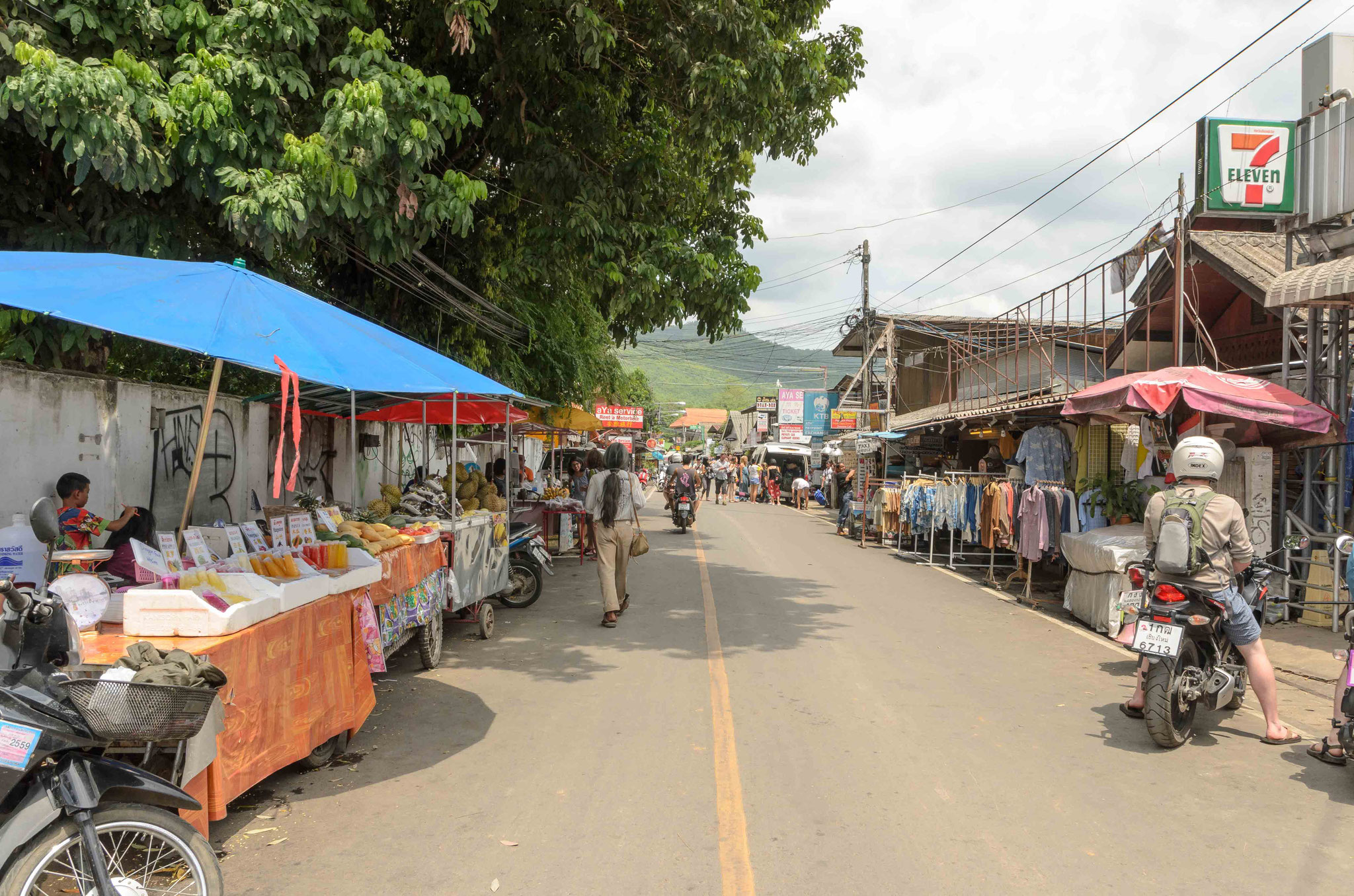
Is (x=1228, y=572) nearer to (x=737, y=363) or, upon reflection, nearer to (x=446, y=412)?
(x=446, y=412)

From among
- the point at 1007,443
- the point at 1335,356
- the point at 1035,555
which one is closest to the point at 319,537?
the point at 1035,555

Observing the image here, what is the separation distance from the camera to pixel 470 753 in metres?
5.69

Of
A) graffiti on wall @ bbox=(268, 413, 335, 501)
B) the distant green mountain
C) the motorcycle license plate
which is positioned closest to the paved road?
the motorcycle license plate

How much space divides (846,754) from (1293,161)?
34.0 ft

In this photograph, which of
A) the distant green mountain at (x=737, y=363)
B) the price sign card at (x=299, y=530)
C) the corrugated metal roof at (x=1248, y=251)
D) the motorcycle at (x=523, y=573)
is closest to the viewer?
the price sign card at (x=299, y=530)

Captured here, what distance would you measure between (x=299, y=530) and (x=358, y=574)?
52.7 inches

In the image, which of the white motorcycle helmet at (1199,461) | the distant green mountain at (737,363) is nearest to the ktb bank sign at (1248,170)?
the white motorcycle helmet at (1199,461)

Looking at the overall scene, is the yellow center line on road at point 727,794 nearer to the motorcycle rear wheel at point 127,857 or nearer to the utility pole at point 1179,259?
the motorcycle rear wheel at point 127,857

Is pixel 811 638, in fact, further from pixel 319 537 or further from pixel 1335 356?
pixel 1335 356

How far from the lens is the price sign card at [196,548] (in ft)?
18.0

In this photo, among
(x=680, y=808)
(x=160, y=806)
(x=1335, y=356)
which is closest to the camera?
(x=160, y=806)

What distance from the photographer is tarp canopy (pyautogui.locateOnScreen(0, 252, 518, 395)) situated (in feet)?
15.6

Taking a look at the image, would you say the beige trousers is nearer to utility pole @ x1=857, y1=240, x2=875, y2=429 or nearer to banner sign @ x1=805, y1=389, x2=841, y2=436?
utility pole @ x1=857, y1=240, x2=875, y2=429

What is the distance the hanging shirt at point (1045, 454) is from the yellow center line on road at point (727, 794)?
8955mm
